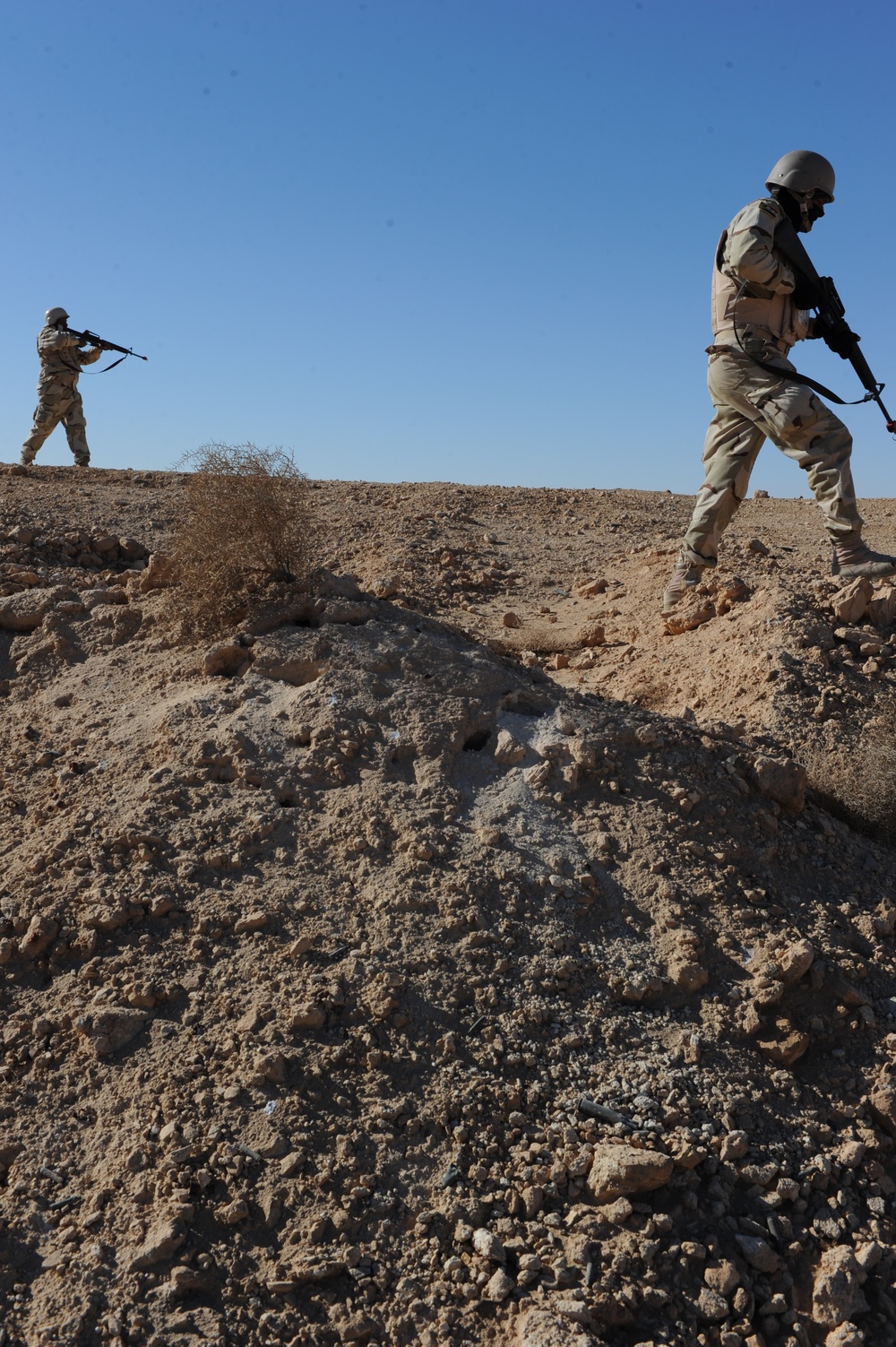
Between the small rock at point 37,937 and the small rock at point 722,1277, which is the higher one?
the small rock at point 37,937

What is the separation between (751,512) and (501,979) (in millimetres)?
7210

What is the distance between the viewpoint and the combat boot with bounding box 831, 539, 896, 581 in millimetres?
4734

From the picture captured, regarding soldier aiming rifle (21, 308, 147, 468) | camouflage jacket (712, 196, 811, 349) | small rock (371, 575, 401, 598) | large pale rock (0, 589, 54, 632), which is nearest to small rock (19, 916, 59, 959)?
large pale rock (0, 589, 54, 632)

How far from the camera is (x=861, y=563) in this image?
4789 millimetres

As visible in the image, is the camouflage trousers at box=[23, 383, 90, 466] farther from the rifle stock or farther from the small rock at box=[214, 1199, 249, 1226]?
the small rock at box=[214, 1199, 249, 1226]

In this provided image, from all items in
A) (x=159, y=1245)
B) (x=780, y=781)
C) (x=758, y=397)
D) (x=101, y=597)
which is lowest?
(x=159, y=1245)

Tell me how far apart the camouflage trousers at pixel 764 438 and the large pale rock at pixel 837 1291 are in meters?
3.15

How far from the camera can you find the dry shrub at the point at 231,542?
4.35 metres

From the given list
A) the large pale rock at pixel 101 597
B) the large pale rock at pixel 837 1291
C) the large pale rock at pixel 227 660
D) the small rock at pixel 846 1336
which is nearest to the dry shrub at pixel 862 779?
the large pale rock at pixel 837 1291

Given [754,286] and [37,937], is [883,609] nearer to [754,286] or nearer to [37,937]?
[754,286]

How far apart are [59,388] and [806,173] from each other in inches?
303

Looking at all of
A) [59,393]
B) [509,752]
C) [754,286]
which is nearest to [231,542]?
[509,752]

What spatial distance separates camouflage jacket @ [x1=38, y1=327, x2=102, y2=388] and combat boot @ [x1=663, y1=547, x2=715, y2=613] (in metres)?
7.32

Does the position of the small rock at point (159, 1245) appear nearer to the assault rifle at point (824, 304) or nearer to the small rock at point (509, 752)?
the small rock at point (509, 752)
